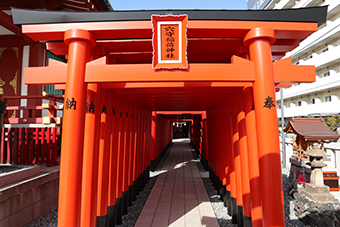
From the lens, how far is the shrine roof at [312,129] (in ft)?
23.6

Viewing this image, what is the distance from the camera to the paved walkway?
4785 millimetres

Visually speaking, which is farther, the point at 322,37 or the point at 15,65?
the point at 322,37

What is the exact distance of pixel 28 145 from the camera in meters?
5.98

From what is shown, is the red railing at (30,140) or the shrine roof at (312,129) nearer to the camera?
the red railing at (30,140)

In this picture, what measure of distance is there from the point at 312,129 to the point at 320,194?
368 centimetres

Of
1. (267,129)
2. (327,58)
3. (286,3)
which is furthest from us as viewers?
(286,3)

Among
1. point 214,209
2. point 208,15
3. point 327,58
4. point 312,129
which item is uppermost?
point 327,58

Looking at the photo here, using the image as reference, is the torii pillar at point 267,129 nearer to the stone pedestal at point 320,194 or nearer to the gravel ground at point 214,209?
the gravel ground at point 214,209

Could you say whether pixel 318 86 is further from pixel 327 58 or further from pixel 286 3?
pixel 286 3

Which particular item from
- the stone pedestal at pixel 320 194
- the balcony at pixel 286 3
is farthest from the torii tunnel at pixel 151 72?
the balcony at pixel 286 3

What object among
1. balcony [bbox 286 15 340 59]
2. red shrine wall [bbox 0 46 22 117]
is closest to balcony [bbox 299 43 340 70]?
balcony [bbox 286 15 340 59]

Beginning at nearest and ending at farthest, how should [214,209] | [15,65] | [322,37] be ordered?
[214,209]
[15,65]
[322,37]

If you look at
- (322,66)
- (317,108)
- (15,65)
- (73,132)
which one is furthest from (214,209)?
(322,66)

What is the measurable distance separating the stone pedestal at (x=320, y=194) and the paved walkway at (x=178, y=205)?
2.52 m
